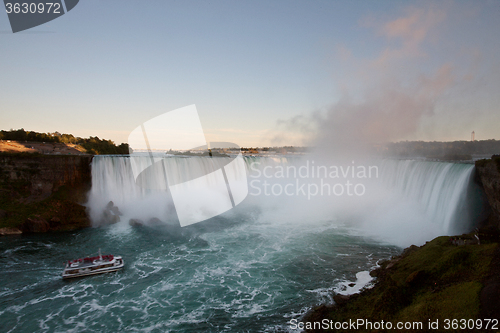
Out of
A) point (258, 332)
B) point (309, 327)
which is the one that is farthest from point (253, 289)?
point (309, 327)

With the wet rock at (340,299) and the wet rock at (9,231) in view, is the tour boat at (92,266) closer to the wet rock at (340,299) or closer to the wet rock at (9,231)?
the wet rock at (9,231)

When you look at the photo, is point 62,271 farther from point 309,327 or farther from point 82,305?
point 309,327

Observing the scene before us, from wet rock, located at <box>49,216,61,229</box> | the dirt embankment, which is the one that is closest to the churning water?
wet rock, located at <box>49,216,61,229</box>

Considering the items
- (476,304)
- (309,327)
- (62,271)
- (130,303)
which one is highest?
(62,271)

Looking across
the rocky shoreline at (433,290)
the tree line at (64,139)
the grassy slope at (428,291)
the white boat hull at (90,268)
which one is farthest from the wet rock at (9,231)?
the tree line at (64,139)

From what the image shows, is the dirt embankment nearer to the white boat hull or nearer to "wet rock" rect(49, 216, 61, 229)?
"wet rock" rect(49, 216, 61, 229)

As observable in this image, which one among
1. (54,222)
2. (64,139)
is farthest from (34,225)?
(64,139)

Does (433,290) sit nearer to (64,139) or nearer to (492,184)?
(492,184)

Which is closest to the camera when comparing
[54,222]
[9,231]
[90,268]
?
[90,268]
